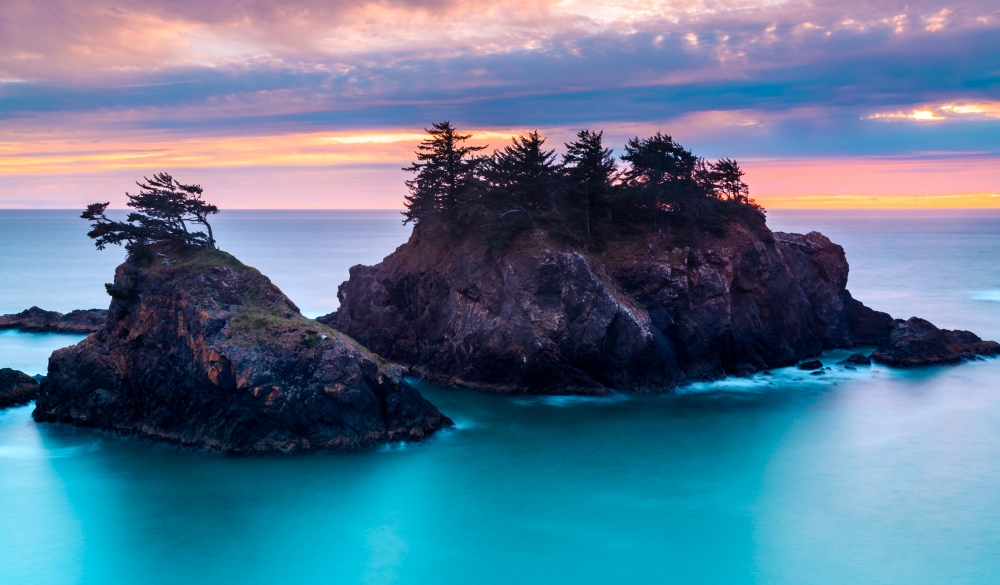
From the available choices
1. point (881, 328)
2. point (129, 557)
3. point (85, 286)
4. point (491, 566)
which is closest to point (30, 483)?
point (129, 557)

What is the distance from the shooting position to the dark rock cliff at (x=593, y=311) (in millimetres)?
43125

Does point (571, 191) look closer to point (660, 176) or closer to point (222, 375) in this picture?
point (660, 176)

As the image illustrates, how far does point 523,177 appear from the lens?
49.8m

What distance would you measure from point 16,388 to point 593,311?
3234 centimetres

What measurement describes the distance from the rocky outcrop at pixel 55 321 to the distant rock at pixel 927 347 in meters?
59.6

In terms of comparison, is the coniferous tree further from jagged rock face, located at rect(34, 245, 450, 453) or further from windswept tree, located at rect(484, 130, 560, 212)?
jagged rock face, located at rect(34, 245, 450, 453)

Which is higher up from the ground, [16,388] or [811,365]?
[811,365]

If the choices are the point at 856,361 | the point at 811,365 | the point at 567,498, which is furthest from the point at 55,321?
the point at 856,361

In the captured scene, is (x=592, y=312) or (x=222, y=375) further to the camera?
(x=592, y=312)

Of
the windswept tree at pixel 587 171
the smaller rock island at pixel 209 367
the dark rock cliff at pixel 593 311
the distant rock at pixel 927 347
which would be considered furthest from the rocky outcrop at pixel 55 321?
the distant rock at pixel 927 347

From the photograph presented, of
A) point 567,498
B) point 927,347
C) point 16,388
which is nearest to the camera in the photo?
point 567,498

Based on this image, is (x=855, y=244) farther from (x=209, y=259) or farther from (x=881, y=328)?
(x=209, y=259)

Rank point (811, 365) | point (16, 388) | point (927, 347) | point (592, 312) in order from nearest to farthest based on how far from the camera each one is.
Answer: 1. point (16, 388)
2. point (592, 312)
3. point (811, 365)
4. point (927, 347)

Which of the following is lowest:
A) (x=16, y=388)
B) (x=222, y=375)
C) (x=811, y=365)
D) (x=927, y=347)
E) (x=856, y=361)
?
(x=16, y=388)
